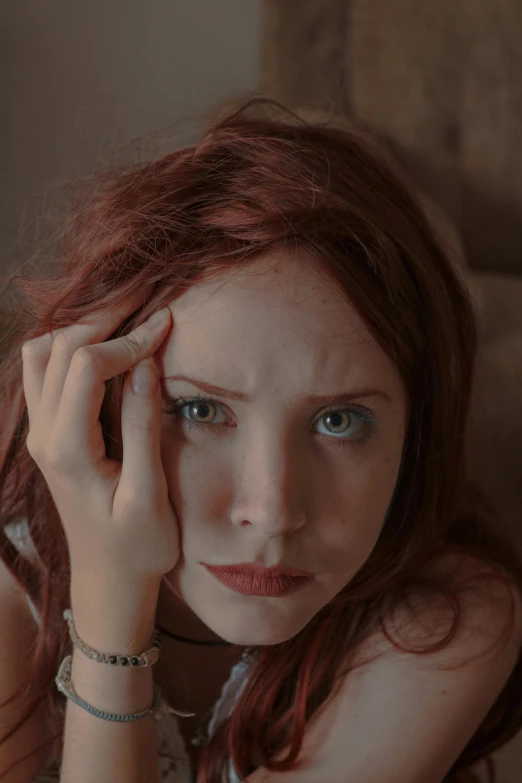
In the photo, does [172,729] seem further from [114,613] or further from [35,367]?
[35,367]

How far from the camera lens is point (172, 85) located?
4.43 ft

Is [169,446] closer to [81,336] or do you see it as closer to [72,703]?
[81,336]

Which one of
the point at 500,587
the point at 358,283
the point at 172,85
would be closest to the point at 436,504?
the point at 500,587

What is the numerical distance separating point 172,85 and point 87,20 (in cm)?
15

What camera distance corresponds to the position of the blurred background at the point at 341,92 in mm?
1236

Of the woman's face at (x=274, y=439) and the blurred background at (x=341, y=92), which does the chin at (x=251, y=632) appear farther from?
the blurred background at (x=341, y=92)

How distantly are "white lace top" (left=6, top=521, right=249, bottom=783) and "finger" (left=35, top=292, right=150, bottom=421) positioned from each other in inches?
8.5

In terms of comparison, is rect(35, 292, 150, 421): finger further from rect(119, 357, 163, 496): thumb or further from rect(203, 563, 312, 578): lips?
rect(203, 563, 312, 578): lips

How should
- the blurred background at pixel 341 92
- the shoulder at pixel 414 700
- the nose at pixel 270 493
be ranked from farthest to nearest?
the blurred background at pixel 341 92
the shoulder at pixel 414 700
the nose at pixel 270 493

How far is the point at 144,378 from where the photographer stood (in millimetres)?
661

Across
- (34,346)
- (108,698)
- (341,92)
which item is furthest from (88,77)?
(108,698)

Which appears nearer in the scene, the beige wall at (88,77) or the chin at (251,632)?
the chin at (251,632)

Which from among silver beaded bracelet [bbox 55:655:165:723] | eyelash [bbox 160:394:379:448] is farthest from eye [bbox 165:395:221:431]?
silver beaded bracelet [bbox 55:655:165:723]

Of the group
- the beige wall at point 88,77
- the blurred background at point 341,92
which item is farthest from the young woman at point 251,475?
the beige wall at point 88,77
